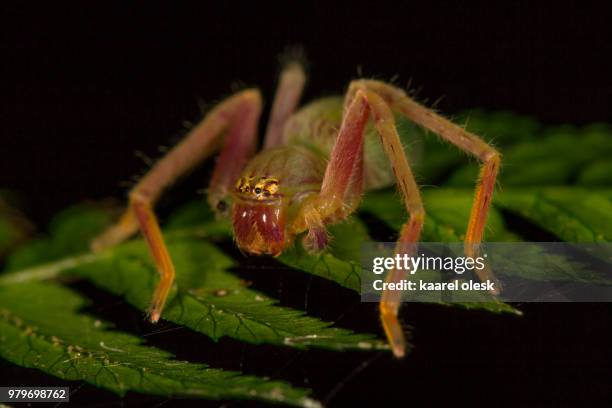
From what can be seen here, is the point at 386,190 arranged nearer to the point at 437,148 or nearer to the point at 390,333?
the point at 437,148

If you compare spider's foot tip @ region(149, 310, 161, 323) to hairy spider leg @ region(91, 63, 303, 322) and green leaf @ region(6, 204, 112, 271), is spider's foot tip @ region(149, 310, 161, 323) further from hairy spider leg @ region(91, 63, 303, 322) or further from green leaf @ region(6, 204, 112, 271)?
green leaf @ region(6, 204, 112, 271)

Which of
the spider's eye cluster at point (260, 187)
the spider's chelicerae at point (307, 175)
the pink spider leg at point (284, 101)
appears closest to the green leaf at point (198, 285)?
the spider's chelicerae at point (307, 175)

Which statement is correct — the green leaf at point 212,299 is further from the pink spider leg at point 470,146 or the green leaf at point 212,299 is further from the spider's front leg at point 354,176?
the pink spider leg at point 470,146

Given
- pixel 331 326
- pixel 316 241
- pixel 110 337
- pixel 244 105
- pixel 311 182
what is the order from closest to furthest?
pixel 331 326, pixel 110 337, pixel 316 241, pixel 311 182, pixel 244 105

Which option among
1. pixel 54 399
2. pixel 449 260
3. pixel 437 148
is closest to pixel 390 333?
pixel 449 260

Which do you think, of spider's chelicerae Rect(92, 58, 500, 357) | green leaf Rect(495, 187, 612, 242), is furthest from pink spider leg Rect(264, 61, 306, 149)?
green leaf Rect(495, 187, 612, 242)

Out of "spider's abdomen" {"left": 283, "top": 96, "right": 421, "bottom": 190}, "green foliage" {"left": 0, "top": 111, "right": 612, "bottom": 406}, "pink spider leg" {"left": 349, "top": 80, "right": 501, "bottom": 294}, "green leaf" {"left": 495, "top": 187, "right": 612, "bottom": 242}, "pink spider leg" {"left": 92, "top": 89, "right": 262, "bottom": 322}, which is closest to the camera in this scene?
"green foliage" {"left": 0, "top": 111, "right": 612, "bottom": 406}
